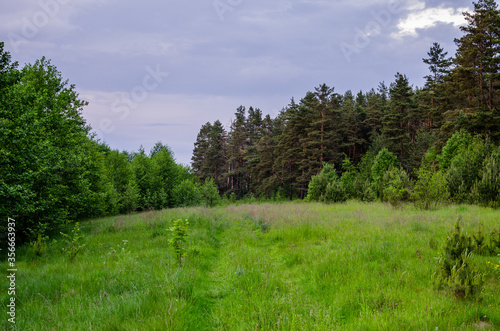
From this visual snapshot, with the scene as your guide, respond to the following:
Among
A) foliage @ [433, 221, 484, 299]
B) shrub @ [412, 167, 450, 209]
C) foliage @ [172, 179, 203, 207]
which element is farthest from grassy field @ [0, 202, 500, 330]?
foliage @ [172, 179, 203, 207]

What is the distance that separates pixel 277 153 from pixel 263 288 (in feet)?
158

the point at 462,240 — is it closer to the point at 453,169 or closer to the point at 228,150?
the point at 453,169

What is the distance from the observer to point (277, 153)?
5225 cm

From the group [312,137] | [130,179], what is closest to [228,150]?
[312,137]

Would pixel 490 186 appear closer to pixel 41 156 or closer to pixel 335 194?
pixel 335 194

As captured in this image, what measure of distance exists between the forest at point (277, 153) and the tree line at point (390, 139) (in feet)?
0.50

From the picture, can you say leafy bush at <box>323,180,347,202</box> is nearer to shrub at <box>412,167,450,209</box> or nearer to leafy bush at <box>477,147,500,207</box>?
shrub at <box>412,167,450,209</box>

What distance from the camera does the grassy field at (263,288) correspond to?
3426 millimetres

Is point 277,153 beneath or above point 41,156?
above

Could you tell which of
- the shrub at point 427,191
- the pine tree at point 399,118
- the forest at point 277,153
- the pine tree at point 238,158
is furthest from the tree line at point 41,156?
the pine tree at point 399,118

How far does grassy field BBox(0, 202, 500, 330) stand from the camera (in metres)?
3.43

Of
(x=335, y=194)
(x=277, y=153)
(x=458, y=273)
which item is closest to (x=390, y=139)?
(x=277, y=153)

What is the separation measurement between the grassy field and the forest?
159 inches

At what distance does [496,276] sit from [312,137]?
40.7 m
